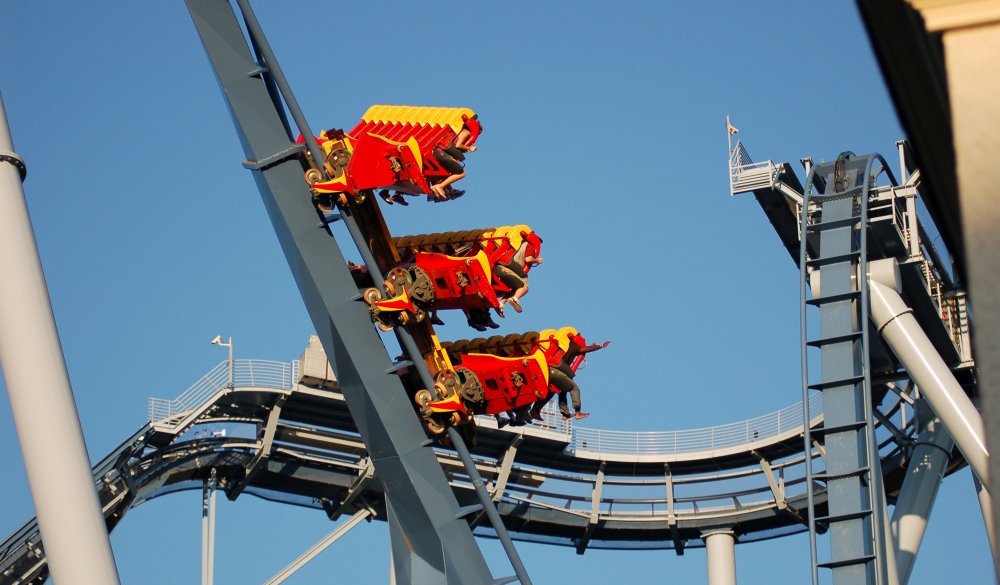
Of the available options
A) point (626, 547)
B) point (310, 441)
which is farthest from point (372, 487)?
point (626, 547)

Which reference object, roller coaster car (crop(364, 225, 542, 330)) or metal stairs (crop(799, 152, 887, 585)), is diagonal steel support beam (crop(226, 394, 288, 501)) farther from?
roller coaster car (crop(364, 225, 542, 330))

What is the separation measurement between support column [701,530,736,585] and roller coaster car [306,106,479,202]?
1907cm

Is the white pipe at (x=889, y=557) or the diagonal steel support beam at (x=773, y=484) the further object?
the diagonal steel support beam at (x=773, y=484)

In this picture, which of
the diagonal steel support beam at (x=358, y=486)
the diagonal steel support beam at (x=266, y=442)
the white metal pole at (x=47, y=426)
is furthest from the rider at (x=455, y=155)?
the diagonal steel support beam at (x=358, y=486)

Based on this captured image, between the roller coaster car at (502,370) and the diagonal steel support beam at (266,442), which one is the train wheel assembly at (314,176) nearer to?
the roller coaster car at (502,370)

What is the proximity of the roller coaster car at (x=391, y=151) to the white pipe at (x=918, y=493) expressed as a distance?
11800mm

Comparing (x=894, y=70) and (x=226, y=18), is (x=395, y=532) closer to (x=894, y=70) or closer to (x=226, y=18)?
(x=226, y=18)

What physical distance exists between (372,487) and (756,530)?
30.4 feet

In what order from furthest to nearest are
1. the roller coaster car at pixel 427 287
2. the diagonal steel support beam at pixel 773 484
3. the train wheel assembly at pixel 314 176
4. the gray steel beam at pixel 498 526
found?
the diagonal steel support beam at pixel 773 484 < the train wheel assembly at pixel 314 176 < the roller coaster car at pixel 427 287 < the gray steel beam at pixel 498 526

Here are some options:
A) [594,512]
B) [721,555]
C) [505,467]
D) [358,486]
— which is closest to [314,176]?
[358,486]

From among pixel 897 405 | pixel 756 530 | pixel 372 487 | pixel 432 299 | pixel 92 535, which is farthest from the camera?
pixel 756 530

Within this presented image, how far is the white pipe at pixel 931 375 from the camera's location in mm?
18875

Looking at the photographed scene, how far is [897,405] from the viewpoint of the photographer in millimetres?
26484

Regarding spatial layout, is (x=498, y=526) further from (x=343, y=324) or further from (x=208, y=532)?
(x=208, y=532)
